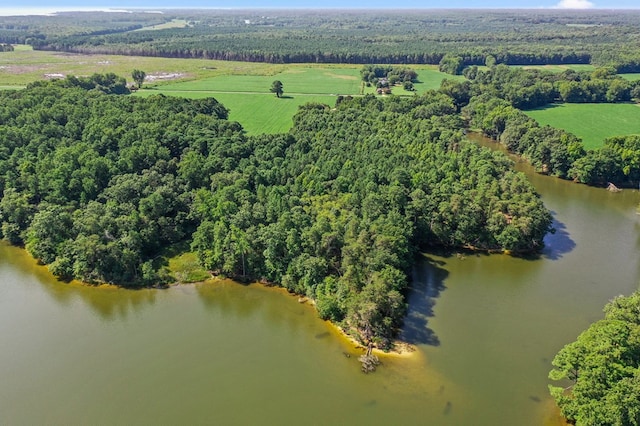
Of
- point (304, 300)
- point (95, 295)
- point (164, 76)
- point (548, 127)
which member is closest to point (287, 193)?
point (304, 300)

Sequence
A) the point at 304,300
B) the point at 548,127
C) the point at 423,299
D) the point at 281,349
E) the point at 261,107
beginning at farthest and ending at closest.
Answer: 1. the point at 261,107
2. the point at 548,127
3. the point at 423,299
4. the point at 304,300
5. the point at 281,349

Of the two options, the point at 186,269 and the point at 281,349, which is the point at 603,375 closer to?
the point at 281,349

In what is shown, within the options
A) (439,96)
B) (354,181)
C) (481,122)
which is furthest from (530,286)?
(439,96)

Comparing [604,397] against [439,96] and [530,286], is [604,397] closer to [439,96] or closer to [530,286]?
[530,286]

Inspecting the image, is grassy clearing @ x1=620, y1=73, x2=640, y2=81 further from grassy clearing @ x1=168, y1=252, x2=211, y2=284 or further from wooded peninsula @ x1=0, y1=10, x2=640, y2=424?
grassy clearing @ x1=168, y1=252, x2=211, y2=284

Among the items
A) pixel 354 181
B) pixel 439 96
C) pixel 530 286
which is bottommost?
pixel 530 286

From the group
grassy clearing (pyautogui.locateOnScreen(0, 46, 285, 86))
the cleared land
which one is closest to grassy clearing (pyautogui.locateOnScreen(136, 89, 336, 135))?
the cleared land

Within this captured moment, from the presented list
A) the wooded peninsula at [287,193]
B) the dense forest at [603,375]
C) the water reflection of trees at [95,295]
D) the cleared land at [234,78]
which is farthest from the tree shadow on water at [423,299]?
the cleared land at [234,78]
